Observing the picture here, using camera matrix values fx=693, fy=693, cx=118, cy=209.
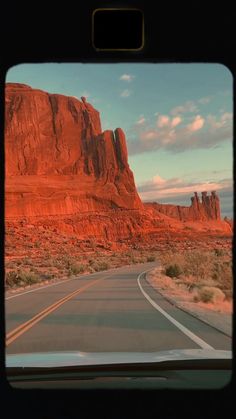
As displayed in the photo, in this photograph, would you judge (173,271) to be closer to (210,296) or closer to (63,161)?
(210,296)

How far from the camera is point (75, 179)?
107812 millimetres

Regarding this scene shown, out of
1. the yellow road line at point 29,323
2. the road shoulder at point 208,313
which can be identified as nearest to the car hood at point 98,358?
the yellow road line at point 29,323

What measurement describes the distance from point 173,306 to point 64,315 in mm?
3555

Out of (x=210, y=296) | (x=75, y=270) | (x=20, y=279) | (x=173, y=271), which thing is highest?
(x=210, y=296)

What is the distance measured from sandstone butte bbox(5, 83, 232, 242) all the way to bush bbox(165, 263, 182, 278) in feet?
139

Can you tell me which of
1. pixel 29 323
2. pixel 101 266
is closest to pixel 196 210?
pixel 101 266

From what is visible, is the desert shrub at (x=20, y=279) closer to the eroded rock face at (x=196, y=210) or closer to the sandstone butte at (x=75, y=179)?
the sandstone butte at (x=75, y=179)

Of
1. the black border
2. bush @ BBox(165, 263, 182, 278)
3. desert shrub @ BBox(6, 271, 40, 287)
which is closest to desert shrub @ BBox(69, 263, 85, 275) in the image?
bush @ BBox(165, 263, 182, 278)


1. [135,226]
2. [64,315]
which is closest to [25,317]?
[64,315]

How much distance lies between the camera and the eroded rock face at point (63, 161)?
302 ft

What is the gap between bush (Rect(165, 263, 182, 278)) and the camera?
128ft

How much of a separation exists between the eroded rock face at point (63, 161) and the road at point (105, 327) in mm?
62066

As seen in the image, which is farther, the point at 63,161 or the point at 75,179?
the point at 75,179
